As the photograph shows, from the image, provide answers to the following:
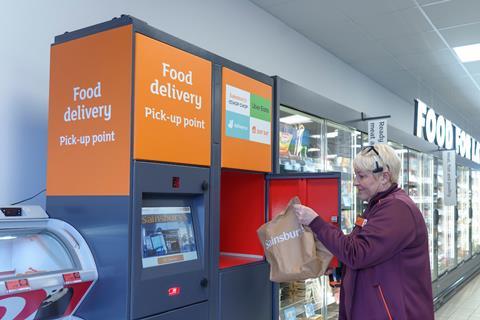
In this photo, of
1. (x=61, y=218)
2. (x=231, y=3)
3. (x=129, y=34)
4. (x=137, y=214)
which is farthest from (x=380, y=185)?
(x=231, y=3)

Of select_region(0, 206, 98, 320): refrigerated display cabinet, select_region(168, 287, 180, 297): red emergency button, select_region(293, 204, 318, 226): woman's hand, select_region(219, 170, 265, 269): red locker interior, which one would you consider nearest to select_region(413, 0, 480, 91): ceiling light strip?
select_region(219, 170, 265, 269): red locker interior

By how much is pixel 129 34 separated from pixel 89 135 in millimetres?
463

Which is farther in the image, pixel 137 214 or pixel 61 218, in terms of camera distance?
pixel 61 218

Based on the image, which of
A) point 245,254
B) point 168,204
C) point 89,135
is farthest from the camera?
point 245,254

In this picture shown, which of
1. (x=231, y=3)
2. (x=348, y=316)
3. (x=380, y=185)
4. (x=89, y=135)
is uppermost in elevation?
(x=231, y=3)

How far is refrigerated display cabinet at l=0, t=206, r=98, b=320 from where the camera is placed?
65.9 inches

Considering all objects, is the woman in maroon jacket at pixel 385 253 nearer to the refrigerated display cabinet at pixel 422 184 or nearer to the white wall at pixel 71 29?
the white wall at pixel 71 29

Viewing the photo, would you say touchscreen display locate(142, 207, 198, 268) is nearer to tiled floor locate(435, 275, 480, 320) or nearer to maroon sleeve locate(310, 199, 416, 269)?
maroon sleeve locate(310, 199, 416, 269)

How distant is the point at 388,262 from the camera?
2102mm

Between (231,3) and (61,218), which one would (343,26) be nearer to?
(231,3)

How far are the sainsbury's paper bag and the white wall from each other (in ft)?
4.06

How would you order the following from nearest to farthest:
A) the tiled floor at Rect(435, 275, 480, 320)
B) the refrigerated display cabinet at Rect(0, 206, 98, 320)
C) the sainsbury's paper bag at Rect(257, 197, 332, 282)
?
the refrigerated display cabinet at Rect(0, 206, 98, 320) < the sainsbury's paper bag at Rect(257, 197, 332, 282) < the tiled floor at Rect(435, 275, 480, 320)

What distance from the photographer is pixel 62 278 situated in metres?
1.75

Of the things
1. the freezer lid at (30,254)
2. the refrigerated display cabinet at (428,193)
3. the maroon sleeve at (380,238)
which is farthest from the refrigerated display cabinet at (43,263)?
the refrigerated display cabinet at (428,193)
